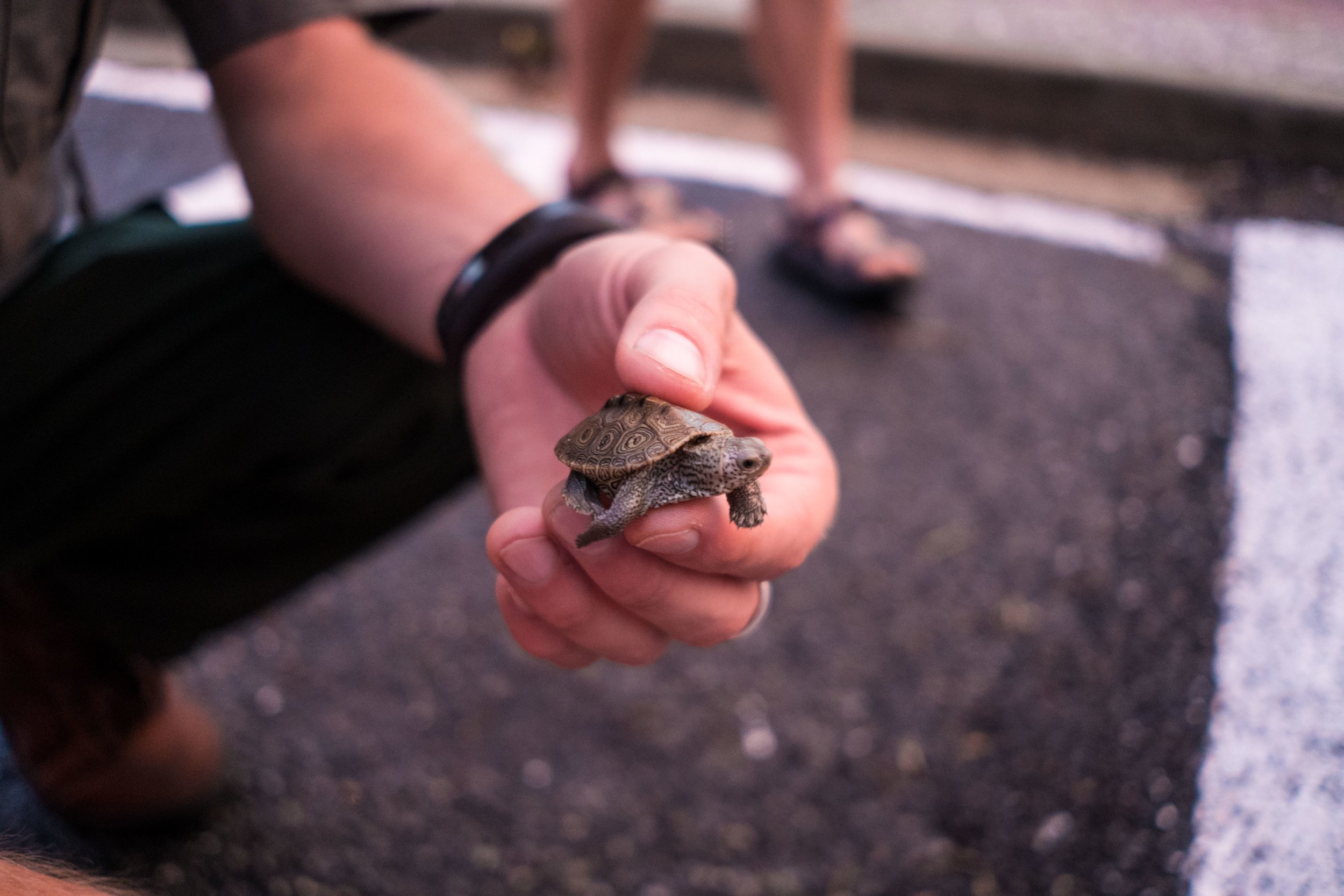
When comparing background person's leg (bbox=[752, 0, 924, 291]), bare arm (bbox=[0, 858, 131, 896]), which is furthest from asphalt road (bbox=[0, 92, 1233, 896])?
background person's leg (bbox=[752, 0, 924, 291])

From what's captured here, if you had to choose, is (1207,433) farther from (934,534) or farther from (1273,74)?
(1273,74)

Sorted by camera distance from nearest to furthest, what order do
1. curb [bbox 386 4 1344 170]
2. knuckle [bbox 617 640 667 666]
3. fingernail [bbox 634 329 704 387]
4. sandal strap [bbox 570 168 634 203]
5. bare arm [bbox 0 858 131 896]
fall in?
bare arm [bbox 0 858 131 896], fingernail [bbox 634 329 704 387], knuckle [bbox 617 640 667 666], sandal strap [bbox 570 168 634 203], curb [bbox 386 4 1344 170]

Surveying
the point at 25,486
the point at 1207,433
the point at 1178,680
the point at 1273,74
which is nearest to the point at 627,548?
the point at 25,486

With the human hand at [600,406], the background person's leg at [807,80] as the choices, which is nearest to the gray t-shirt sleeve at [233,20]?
the human hand at [600,406]

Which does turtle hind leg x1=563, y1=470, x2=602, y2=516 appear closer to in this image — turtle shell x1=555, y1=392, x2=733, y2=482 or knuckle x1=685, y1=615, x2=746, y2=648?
turtle shell x1=555, y1=392, x2=733, y2=482

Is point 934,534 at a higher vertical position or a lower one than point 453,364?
lower

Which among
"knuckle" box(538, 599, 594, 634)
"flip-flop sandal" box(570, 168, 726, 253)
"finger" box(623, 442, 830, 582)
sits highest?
"finger" box(623, 442, 830, 582)
